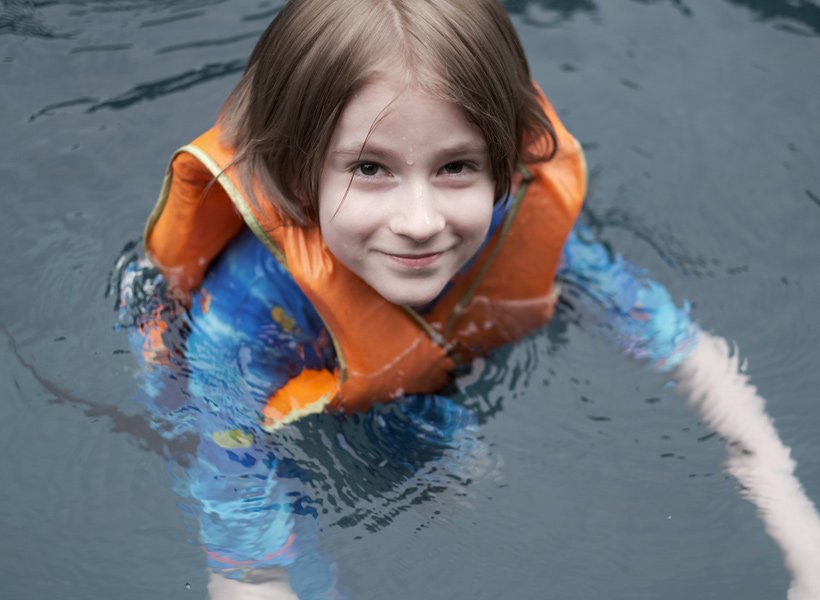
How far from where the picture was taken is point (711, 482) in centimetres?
216

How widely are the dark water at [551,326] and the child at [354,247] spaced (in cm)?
8

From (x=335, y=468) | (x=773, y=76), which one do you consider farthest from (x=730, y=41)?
A: (x=335, y=468)

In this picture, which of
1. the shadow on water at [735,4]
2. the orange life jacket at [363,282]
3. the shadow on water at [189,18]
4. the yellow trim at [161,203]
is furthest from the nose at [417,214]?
the shadow on water at [735,4]

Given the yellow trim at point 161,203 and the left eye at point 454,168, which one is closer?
the left eye at point 454,168

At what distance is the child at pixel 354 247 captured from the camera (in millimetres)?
1816

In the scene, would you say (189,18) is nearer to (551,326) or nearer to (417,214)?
(551,326)

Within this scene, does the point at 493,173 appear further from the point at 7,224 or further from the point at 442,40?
the point at 7,224

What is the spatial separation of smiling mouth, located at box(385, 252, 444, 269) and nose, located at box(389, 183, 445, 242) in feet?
0.22

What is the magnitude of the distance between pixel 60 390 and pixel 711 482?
4.04 feet

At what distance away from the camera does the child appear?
5.96 ft

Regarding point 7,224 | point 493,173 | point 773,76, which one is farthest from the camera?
point 773,76

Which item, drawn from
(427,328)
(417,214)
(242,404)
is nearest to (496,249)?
(427,328)

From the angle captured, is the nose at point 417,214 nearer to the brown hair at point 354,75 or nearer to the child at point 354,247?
the child at point 354,247

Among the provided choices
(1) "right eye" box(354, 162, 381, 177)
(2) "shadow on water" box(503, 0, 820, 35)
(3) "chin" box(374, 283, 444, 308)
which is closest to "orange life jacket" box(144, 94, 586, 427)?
(3) "chin" box(374, 283, 444, 308)
